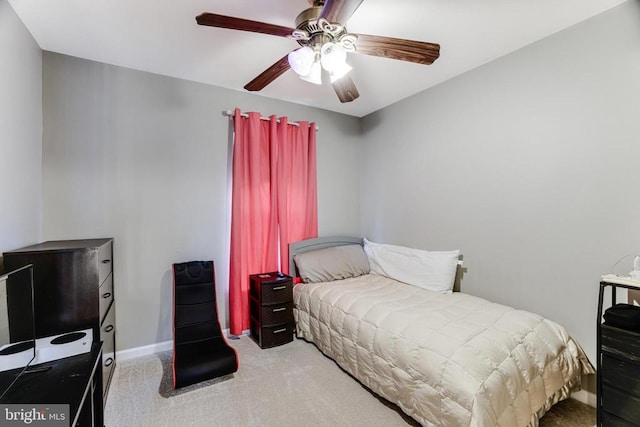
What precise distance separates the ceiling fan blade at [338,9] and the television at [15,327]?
188cm

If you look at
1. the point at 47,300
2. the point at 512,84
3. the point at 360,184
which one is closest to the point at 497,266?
the point at 512,84

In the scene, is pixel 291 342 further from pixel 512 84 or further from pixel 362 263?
pixel 512 84

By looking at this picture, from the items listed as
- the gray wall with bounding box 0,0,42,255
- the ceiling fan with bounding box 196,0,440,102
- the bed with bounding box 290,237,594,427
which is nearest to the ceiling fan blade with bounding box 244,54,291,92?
the ceiling fan with bounding box 196,0,440,102

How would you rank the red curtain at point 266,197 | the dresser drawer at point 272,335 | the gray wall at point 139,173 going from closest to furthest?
the gray wall at point 139,173, the dresser drawer at point 272,335, the red curtain at point 266,197

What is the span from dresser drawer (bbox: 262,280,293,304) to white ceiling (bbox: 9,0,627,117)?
2.06 m

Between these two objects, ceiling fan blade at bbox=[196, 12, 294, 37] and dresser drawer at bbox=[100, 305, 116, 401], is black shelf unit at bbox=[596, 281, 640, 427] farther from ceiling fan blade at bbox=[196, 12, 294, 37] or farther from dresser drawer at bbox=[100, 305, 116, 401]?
dresser drawer at bbox=[100, 305, 116, 401]

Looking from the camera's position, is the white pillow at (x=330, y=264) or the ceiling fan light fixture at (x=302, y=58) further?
the white pillow at (x=330, y=264)

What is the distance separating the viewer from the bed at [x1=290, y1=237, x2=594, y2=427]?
147cm

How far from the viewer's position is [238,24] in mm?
1519

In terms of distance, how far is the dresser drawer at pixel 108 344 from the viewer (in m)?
2.00

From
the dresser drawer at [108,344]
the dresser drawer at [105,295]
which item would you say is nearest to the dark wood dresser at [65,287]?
the dresser drawer at [105,295]

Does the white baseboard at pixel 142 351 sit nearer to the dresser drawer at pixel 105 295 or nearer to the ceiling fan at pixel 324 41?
the dresser drawer at pixel 105 295

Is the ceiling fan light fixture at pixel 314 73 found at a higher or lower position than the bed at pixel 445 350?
higher

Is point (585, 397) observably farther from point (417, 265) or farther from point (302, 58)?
point (302, 58)
